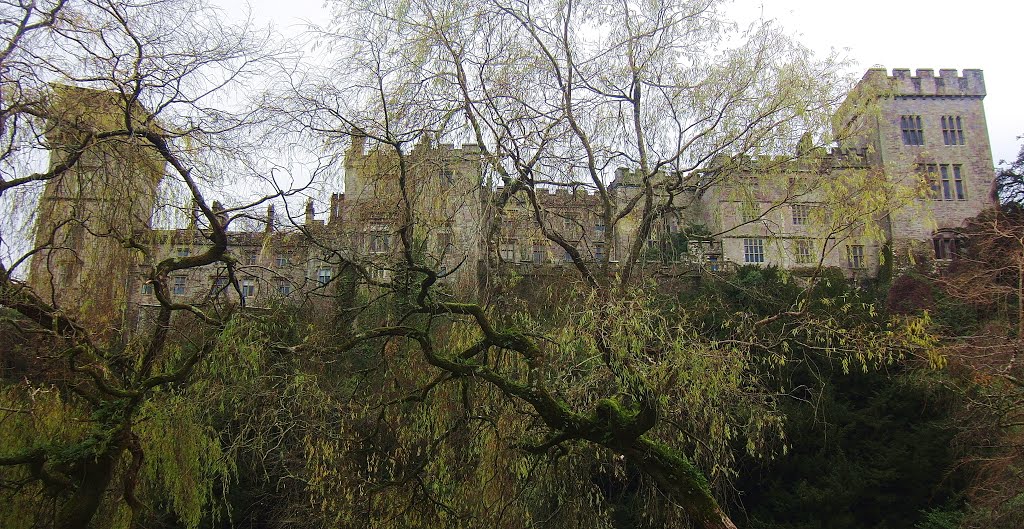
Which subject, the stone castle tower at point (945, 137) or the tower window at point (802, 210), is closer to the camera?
the tower window at point (802, 210)

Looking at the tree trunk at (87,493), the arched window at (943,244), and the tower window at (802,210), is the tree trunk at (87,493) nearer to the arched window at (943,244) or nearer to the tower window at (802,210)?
the tower window at (802,210)

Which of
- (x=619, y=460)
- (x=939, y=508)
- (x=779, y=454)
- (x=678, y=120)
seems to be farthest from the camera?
(x=779, y=454)

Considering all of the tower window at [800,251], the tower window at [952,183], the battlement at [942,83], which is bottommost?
the tower window at [800,251]

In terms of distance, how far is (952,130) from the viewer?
32.6 m

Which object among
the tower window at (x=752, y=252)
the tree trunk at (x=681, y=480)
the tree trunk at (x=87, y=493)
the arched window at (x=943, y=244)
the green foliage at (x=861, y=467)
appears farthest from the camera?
the tower window at (x=752, y=252)

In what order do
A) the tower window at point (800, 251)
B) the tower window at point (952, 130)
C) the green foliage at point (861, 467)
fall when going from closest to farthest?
the tower window at point (800, 251), the green foliage at point (861, 467), the tower window at point (952, 130)

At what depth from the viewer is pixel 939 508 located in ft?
47.4

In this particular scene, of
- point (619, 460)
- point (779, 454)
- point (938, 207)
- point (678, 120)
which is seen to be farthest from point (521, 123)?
point (938, 207)

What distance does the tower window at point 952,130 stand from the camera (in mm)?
32500

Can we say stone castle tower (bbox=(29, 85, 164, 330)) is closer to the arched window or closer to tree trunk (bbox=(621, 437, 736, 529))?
tree trunk (bbox=(621, 437, 736, 529))

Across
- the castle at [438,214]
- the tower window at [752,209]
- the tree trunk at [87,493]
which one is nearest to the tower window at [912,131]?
the castle at [438,214]

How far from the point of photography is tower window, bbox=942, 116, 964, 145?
107 ft

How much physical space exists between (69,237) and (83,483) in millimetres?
1936

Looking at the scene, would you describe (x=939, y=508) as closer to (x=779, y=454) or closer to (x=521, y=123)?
(x=779, y=454)
